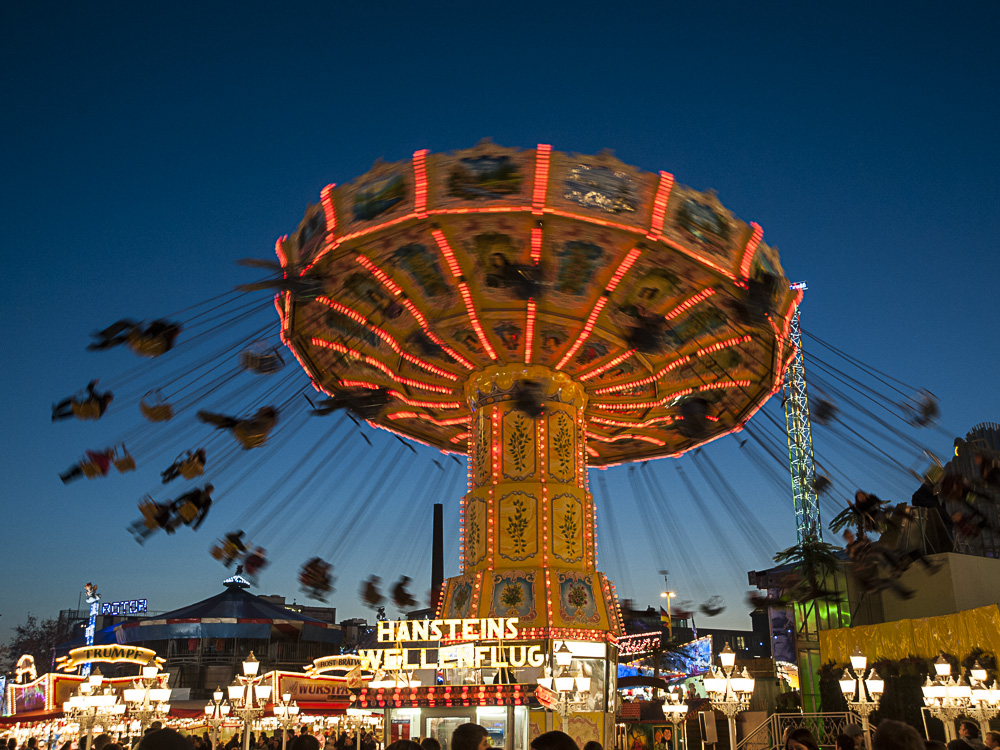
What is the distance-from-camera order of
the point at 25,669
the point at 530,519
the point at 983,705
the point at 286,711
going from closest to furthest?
the point at 983,705
the point at 530,519
the point at 25,669
the point at 286,711

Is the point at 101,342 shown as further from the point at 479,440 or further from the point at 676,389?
the point at 676,389

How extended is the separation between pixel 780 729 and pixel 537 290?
12778 millimetres

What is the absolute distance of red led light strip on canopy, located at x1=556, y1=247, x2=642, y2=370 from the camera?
53.3ft

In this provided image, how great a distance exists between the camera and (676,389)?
21047 mm

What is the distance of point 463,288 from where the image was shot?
1767 centimetres

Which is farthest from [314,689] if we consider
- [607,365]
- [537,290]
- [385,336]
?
[537,290]

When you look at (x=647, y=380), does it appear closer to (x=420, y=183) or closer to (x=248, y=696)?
(x=420, y=183)

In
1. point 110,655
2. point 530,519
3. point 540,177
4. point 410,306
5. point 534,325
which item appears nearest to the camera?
point 540,177

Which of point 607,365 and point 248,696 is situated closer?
point 248,696

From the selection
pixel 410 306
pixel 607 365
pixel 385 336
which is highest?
pixel 410 306

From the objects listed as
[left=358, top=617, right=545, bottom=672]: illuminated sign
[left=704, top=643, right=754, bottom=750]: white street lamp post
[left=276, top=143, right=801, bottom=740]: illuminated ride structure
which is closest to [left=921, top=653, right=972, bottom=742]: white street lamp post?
[left=704, top=643, right=754, bottom=750]: white street lamp post

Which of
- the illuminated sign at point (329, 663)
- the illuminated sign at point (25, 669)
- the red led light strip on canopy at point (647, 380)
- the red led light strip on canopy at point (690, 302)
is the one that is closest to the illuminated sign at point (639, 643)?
the illuminated sign at point (329, 663)

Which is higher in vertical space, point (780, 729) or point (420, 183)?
point (420, 183)

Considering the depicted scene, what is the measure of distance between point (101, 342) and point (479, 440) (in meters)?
8.21
